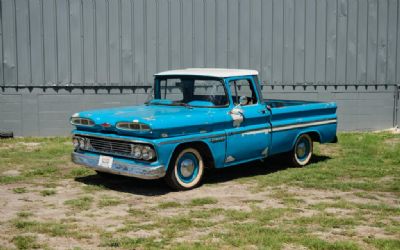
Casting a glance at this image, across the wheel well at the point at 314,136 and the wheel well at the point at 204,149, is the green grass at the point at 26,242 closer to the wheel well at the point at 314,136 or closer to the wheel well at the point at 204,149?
the wheel well at the point at 204,149

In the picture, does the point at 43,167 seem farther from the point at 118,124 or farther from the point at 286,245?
the point at 286,245

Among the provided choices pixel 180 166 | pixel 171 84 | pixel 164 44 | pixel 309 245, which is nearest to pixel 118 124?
pixel 180 166

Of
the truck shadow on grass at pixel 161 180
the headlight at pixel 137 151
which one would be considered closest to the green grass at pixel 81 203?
the truck shadow on grass at pixel 161 180

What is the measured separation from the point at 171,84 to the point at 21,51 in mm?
5396

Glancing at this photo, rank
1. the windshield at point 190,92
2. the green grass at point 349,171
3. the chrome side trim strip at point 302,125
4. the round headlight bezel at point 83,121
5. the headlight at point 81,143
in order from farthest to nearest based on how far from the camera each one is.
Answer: the chrome side trim strip at point 302,125
the windshield at point 190,92
the green grass at point 349,171
the headlight at point 81,143
the round headlight bezel at point 83,121

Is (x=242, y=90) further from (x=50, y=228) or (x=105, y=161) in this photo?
(x=50, y=228)

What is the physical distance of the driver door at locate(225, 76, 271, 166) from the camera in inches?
330

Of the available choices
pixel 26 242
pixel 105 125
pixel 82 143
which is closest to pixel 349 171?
pixel 105 125

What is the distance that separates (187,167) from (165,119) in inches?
33.2

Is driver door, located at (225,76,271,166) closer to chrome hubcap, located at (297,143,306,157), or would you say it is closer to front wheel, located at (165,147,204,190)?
front wheel, located at (165,147,204,190)

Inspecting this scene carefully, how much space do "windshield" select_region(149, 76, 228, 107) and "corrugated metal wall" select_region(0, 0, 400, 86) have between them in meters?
4.25

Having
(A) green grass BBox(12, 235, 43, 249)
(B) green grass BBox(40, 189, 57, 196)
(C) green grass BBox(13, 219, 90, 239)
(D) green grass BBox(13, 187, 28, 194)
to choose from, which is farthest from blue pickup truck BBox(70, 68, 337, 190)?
(A) green grass BBox(12, 235, 43, 249)

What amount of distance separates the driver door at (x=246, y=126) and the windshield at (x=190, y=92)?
0.20 meters

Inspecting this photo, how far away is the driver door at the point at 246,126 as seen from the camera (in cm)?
838
